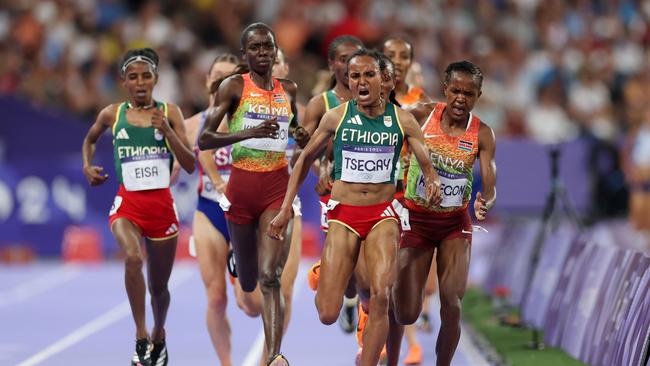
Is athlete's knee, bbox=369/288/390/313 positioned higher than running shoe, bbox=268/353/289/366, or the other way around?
athlete's knee, bbox=369/288/390/313

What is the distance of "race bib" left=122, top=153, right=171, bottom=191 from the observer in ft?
33.9

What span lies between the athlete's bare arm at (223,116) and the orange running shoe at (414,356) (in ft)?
10.1

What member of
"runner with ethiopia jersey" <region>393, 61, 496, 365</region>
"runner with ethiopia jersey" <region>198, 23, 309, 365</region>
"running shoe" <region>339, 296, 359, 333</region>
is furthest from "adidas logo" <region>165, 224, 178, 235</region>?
"running shoe" <region>339, 296, 359, 333</region>

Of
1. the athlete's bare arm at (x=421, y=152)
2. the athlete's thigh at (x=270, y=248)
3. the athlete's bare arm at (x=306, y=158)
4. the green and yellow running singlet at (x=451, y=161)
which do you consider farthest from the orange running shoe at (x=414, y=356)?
the athlete's bare arm at (x=421, y=152)

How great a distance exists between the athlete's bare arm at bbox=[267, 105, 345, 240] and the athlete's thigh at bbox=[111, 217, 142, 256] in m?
1.40

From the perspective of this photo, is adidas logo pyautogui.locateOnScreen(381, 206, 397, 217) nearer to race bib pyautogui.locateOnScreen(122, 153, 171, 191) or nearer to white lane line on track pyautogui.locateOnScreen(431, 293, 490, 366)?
race bib pyautogui.locateOnScreen(122, 153, 171, 191)

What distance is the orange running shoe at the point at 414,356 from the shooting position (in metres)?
11.7

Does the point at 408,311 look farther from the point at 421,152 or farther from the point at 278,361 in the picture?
the point at 421,152

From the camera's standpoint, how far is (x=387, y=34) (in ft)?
76.1

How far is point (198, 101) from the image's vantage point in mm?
21938

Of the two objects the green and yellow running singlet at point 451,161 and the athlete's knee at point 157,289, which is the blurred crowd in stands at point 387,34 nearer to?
the athlete's knee at point 157,289

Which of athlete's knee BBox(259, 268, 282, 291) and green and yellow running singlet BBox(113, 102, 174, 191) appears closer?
athlete's knee BBox(259, 268, 282, 291)

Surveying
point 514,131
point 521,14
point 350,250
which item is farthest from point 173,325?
point 521,14

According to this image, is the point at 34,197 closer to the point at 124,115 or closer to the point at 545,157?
the point at 545,157
